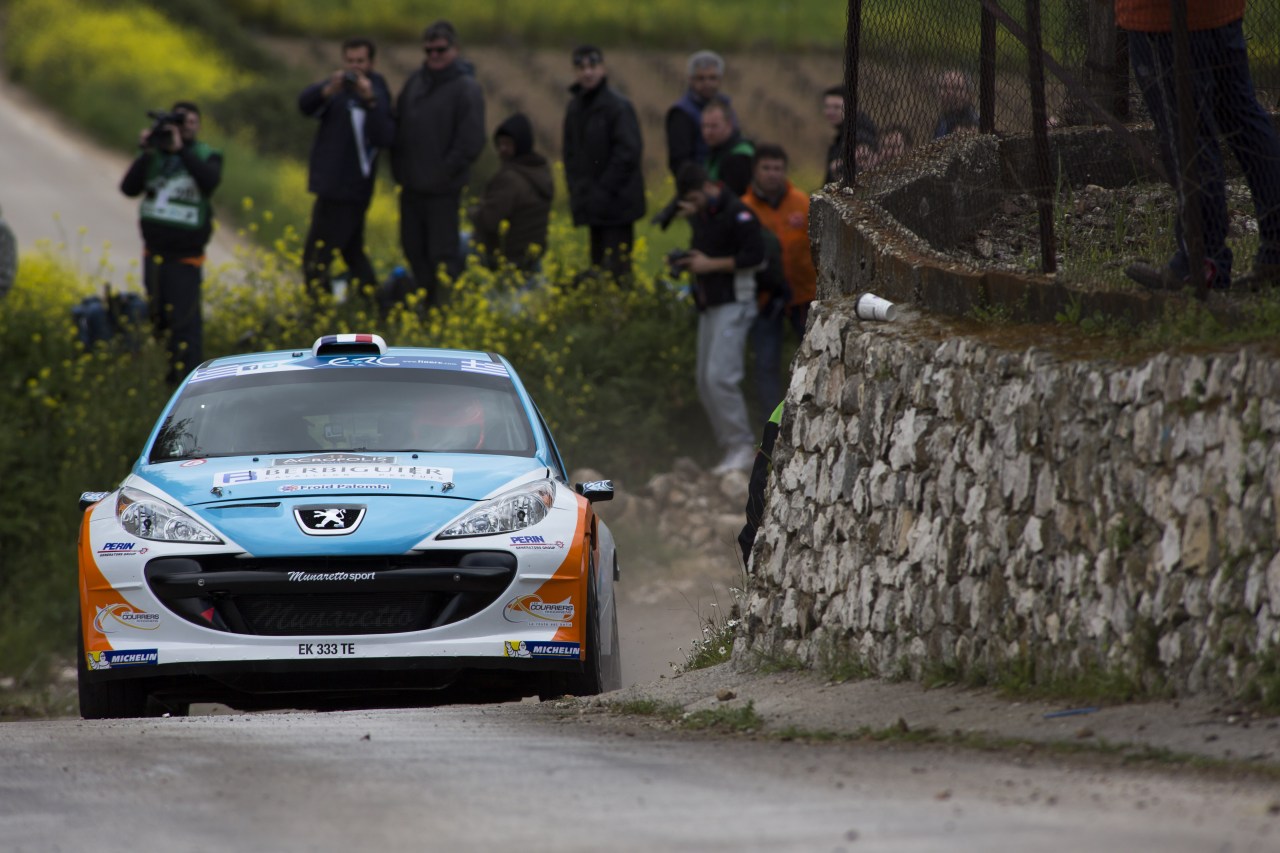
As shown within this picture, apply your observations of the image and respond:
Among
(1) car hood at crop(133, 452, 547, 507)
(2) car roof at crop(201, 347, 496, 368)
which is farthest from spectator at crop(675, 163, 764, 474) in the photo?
(1) car hood at crop(133, 452, 547, 507)

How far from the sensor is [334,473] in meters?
8.68

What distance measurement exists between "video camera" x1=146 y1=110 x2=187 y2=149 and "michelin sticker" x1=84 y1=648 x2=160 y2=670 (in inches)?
299

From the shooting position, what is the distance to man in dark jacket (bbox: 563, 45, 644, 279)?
1588 cm

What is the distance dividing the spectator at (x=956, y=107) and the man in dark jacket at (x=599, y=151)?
522cm

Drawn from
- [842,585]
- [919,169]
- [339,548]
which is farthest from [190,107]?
[842,585]

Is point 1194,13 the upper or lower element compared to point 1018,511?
upper

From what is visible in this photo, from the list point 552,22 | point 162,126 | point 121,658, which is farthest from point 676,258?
point 552,22

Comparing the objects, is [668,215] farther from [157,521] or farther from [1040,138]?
[157,521]

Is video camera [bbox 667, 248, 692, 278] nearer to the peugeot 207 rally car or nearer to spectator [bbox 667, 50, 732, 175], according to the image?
spectator [bbox 667, 50, 732, 175]

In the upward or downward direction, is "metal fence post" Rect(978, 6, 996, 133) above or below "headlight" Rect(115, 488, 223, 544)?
above

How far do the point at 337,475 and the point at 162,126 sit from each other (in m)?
7.40

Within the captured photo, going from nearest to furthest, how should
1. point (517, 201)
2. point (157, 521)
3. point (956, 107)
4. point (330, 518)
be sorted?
point (330, 518) < point (157, 521) < point (956, 107) < point (517, 201)

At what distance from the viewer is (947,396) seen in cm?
738

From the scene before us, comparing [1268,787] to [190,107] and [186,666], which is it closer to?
[186,666]
